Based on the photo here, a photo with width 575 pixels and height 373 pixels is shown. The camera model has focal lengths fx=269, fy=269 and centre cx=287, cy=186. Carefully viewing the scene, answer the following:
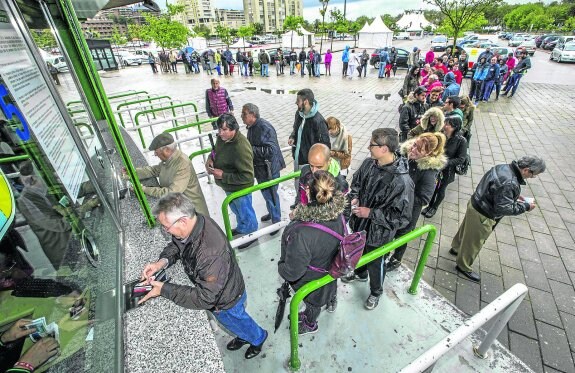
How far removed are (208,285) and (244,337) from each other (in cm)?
81

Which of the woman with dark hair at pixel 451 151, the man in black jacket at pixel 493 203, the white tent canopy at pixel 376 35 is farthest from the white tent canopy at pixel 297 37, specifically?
the man in black jacket at pixel 493 203

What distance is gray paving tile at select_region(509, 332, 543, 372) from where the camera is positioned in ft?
7.68

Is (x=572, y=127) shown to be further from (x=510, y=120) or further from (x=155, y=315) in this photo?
(x=155, y=315)

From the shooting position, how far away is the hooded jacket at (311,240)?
1795 mm

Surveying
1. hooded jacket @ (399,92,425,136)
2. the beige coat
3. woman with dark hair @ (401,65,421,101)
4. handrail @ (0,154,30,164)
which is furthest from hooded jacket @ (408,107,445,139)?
handrail @ (0,154,30,164)

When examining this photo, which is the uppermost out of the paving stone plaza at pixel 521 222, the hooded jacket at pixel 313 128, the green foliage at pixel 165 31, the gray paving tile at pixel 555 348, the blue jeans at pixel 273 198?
the green foliage at pixel 165 31

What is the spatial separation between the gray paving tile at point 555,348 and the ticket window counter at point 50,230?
3420 mm

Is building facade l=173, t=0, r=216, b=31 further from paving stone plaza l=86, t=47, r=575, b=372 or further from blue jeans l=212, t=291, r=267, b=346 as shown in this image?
blue jeans l=212, t=291, r=267, b=346

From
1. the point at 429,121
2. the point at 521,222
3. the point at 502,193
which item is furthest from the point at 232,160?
the point at 521,222

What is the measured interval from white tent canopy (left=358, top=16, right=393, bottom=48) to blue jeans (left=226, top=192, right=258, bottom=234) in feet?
86.7

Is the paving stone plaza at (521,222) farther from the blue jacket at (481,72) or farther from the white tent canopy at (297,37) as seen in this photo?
the white tent canopy at (297,37)

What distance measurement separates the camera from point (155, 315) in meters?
1.78

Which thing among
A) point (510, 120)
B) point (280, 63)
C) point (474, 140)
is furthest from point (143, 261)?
point (280, 63)

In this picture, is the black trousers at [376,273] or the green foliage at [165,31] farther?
the green foliage at [165,31]
